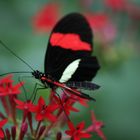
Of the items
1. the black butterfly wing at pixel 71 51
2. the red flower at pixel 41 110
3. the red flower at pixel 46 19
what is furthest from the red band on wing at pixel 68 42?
the red flower at pixel 46 19

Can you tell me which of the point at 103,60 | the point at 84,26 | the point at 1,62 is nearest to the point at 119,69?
the point at 103,60

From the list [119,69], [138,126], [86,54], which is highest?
[86,54]

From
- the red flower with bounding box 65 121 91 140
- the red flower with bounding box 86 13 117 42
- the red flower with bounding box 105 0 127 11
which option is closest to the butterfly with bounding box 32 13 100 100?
the red flower with bounding box 65 121 91 140

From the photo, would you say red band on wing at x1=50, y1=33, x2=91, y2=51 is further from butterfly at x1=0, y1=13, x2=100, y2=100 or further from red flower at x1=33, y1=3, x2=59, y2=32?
red flower at x1=33, y1=3, x2=59, y2=32

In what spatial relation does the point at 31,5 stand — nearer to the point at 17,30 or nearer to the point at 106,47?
the point at 17,30

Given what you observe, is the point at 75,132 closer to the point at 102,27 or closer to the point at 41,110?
the point at 41,110

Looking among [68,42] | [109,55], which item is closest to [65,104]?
[68,42]

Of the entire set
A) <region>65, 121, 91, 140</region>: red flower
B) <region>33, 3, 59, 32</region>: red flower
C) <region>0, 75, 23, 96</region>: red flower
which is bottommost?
<region>65, 121, 91, 140</region>: red flower
